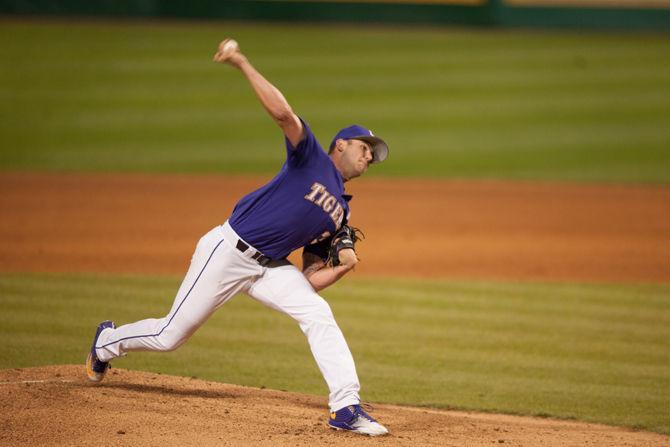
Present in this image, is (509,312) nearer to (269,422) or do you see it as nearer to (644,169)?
(269,422)

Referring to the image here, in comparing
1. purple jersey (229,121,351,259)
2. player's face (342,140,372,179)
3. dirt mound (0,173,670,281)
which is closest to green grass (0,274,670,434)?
dirt mound (0,173,670,281)

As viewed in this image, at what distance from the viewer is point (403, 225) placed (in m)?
13.3

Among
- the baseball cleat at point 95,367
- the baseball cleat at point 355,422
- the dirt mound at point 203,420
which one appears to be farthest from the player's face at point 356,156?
the baseball cleat at point 95,367

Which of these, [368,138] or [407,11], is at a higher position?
[407,11]

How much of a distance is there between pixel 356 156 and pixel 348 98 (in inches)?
636

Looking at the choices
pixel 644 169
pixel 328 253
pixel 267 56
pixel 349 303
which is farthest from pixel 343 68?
pixel 328 253

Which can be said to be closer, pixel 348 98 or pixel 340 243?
pixel 340 243

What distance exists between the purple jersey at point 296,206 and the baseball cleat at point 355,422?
3.19 feet

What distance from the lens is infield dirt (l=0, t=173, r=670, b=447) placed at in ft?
17.5

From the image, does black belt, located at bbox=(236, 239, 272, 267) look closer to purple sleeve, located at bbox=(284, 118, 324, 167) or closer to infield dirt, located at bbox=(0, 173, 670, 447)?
purple sleeve, located at bbox=(284, 118, 324, 167)

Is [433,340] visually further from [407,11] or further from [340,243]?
[407,11]

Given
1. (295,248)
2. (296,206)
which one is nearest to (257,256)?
(295,248)

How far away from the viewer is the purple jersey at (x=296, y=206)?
5250mm

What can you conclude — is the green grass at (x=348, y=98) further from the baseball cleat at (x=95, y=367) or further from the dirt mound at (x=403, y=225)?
the baseball cleat at (x=95, y=367)
